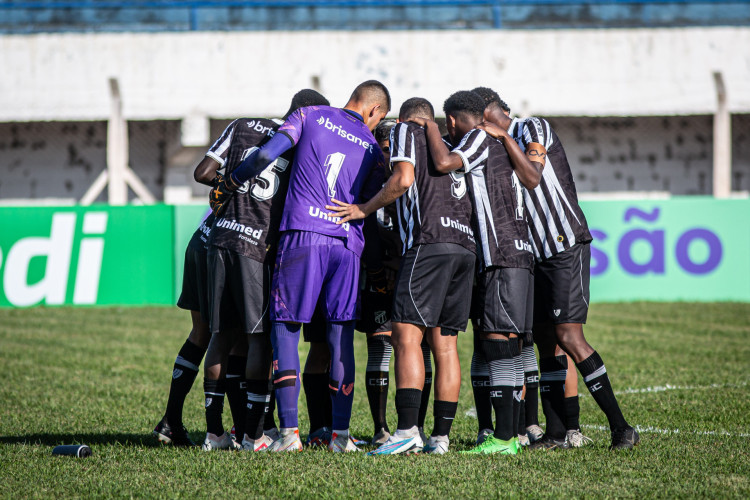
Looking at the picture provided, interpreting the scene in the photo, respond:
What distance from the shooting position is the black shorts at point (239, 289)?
16.8 feet

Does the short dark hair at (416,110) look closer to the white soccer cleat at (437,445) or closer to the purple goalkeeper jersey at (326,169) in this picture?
the purple goalkeeper jersey at (326,169)

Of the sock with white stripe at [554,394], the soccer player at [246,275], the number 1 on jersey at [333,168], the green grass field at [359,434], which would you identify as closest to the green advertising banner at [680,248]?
the green grass field at [359,434]

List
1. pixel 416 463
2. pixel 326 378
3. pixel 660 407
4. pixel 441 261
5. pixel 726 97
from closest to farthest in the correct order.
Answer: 1. pixel 416 463
2. pixel 441 261
3. pixel 326 378
4. pixel 660 407
5. pixel 726 97

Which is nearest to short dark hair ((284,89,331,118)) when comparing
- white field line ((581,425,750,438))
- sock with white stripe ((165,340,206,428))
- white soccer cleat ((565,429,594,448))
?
sock with white stripe ((165,340,206,428))

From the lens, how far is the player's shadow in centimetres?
543

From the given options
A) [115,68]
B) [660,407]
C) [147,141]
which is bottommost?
[660,407]

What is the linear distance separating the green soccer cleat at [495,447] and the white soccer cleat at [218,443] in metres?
1.44

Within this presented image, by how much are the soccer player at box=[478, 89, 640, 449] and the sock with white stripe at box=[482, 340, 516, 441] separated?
1.20 ft

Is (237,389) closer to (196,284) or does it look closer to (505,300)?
(196,284)

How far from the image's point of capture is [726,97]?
20.1 m

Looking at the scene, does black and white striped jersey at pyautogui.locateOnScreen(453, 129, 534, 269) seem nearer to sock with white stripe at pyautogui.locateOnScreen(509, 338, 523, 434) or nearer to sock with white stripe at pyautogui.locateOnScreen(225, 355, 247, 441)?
sock with white stripe at pyautogui.locateOnScreen(509, 338, 523, 434)

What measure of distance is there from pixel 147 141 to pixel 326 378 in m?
17.0

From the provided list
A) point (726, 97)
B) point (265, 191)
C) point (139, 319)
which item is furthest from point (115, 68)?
point (265, 191)

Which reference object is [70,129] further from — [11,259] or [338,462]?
[338,462]
